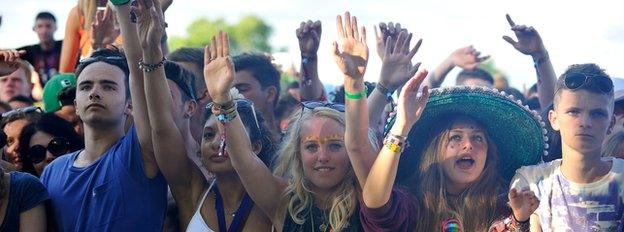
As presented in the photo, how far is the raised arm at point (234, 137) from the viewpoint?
455 centimetres

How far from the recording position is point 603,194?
4375 mm

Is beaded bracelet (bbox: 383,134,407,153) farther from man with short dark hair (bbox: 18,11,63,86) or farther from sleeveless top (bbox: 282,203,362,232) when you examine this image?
man with short dark hair (bbox: 18,11,63,86)

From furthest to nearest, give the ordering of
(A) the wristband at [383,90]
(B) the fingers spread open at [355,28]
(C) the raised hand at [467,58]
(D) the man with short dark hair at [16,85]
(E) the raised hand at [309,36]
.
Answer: (D) the man with short dark hair at [16,85] < (C) the raised hand at [467,58] < (E) the raised hand at [309,36] < (A) the wristband at [383,90] < (B) the fingers spread open at [355,28]

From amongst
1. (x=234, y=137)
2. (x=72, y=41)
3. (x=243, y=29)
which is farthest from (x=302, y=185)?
(x=243, y=29)

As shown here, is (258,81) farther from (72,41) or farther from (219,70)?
(219,70)

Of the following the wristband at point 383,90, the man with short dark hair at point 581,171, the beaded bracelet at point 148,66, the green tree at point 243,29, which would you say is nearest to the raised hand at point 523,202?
the man with short dark hair at point 581,171

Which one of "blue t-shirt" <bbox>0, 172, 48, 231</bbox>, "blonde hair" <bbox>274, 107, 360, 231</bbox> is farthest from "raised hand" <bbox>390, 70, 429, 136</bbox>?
"blue t-shirt" <bbox>0, 172, 48, 231</bbox>

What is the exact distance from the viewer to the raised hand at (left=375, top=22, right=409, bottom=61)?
4.73 meters

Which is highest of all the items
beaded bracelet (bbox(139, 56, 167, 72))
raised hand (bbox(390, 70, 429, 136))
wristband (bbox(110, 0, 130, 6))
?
wristband (bbox(110, 0, 130, 6))

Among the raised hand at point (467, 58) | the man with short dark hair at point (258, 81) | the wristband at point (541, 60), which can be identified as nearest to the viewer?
the wristband at point (541, 60)

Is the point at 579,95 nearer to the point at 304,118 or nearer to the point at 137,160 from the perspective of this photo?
the point at 304,118

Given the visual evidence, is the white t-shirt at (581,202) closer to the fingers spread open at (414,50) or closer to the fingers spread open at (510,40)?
the fingers spread open at (414,50)

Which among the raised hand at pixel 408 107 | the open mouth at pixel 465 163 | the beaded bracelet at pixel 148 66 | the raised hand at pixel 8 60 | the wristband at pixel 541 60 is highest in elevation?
the wristband at pixel 541 60

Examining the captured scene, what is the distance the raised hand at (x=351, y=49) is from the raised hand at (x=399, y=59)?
0.22 m
